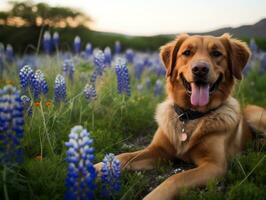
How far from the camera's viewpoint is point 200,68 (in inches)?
157

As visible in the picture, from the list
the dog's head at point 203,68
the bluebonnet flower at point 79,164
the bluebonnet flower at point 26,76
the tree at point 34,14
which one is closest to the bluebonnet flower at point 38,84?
the bluebonnet flower at point 26,76

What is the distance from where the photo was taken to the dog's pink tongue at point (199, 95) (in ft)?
13.8

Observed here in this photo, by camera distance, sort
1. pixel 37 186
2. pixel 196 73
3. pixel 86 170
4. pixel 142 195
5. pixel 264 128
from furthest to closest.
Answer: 1. pixel 264 128
2. pixel 196 73
3. pixel 142 195
4. pixel 37 186
5. pixel 86 170

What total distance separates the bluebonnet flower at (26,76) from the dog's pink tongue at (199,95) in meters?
1.54

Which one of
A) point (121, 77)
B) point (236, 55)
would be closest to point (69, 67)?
point (121, 77)

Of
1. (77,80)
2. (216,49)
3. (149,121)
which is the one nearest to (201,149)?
(216,49)

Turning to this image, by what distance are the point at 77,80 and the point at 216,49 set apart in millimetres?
2861

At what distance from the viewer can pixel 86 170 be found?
253cm

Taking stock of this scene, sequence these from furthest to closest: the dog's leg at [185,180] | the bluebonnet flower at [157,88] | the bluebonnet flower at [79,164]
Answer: the bluebonnet flower at [157,88] < the dog's leg at [185,180] < the bluebonnet flower at [79,164]

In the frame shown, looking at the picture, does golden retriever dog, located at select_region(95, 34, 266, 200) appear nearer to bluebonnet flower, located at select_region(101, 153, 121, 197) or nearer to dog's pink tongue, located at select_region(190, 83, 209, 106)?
dog's pink tongue, located at select_region(190, 83, 209, 106)

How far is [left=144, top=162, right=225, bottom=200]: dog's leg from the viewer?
338cm

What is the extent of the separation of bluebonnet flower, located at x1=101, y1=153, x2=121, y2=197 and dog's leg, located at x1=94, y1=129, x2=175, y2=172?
3.37ft

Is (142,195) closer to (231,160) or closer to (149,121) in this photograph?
(231,160)

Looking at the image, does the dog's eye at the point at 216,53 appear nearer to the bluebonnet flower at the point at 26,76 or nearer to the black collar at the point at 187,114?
the black collar at the point at 187,114
